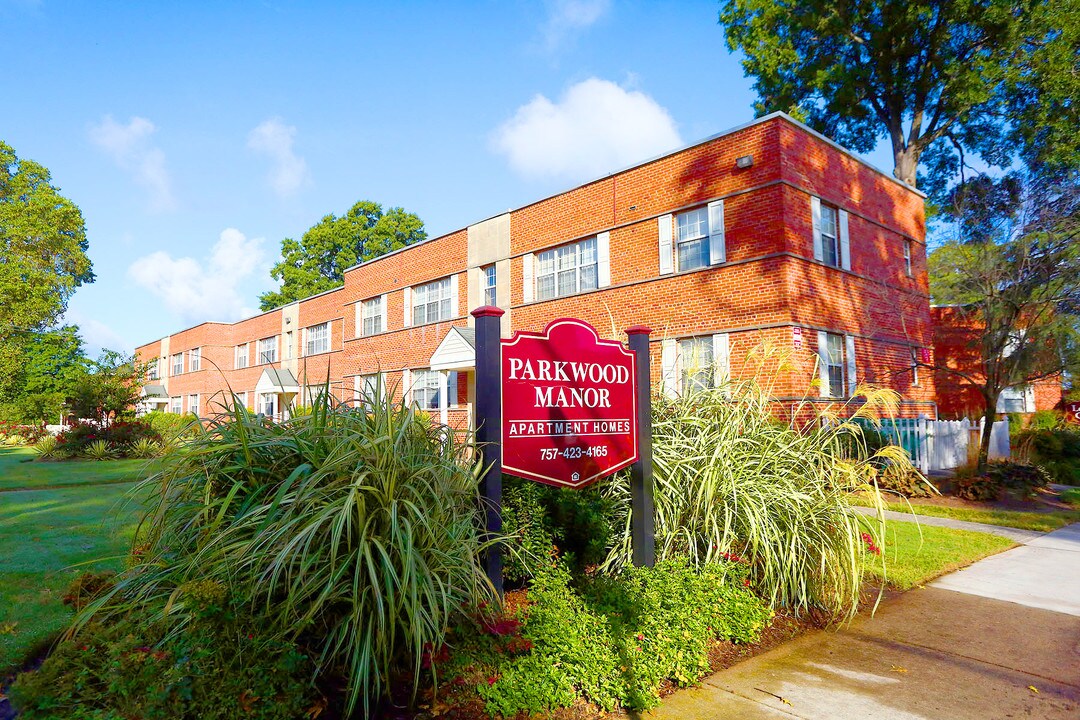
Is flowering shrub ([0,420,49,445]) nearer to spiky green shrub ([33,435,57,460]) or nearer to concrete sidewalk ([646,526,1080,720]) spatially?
spiky green shrub ([33,435,57,460])

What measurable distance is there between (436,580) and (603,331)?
44.3 ft

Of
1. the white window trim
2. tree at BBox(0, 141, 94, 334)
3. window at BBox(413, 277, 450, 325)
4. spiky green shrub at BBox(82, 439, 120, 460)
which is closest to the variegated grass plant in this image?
window at BBox(413, 277, 450, 325)

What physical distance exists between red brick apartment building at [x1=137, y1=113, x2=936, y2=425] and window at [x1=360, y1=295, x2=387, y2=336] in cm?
346

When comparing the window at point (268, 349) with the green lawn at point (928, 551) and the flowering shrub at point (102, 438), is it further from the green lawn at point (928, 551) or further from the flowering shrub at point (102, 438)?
the green lawn at point (928, 551)

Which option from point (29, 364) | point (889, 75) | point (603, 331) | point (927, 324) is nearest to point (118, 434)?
point (603, 331)

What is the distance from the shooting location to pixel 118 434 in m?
20.6

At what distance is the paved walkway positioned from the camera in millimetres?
8930

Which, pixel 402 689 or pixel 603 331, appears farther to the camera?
pixel 603 331

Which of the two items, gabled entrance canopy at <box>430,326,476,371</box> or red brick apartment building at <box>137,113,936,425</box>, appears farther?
gabled entrance canopy at <box>430,326,476,371</box>

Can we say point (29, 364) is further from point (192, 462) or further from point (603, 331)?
point (192, 462)

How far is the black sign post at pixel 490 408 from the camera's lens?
445cm

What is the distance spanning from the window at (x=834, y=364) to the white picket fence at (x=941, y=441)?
1309 mm

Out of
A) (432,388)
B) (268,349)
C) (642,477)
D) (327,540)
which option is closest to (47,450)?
(432,388)

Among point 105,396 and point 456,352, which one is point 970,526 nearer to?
point 456,352
